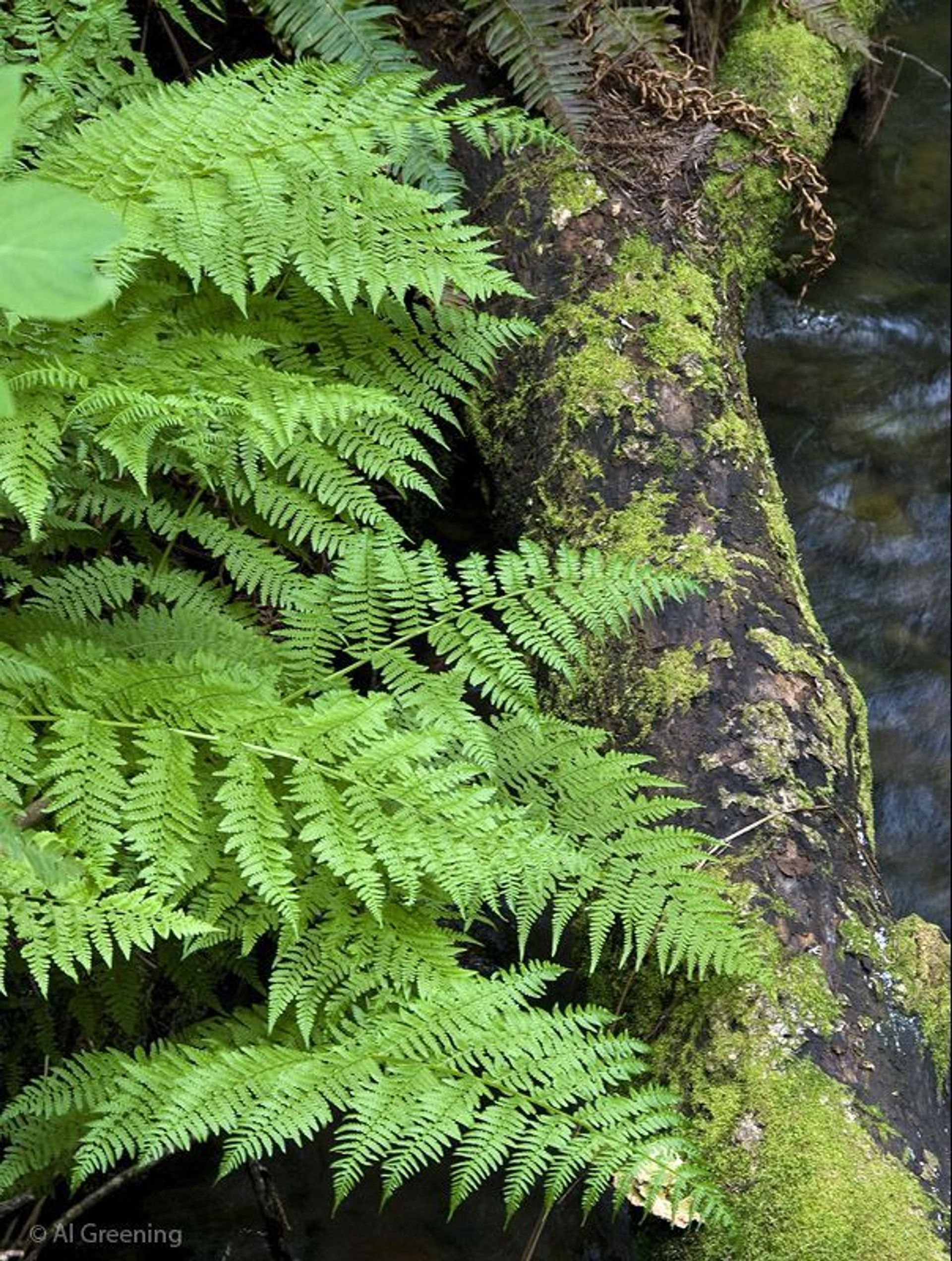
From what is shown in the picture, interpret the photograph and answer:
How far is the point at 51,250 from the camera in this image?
112cm

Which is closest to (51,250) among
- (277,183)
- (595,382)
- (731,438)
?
(277,183)

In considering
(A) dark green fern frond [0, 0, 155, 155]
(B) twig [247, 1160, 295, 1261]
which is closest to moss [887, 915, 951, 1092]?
(B) twig [247, 1160, 295, 1261]

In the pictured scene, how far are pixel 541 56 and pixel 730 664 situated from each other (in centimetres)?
206

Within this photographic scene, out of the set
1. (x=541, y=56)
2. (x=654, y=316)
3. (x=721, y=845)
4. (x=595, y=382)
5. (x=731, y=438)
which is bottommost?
(x=721, y=845)

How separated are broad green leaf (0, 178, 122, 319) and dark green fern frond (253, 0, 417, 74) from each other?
302cm

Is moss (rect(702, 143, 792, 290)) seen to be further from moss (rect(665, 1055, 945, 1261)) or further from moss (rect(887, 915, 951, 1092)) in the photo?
moss (rect(665, 1055, 945, 1261))

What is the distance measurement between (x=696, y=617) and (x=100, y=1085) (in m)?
1.77

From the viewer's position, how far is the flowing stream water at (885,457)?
15.8 ft

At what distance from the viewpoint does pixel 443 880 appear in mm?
2578

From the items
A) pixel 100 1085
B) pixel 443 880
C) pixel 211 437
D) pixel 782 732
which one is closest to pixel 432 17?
pixel 211 437

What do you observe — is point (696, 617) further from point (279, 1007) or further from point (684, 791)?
point (279, 1007)

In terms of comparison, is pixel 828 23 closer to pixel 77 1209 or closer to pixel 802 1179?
pixel 802 1179

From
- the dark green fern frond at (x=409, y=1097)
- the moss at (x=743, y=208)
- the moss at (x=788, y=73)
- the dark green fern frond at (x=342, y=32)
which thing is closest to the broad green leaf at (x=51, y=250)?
the dark green fern frond at (x=409, y=1097)

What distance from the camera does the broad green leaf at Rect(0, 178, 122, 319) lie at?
1.10 metres
